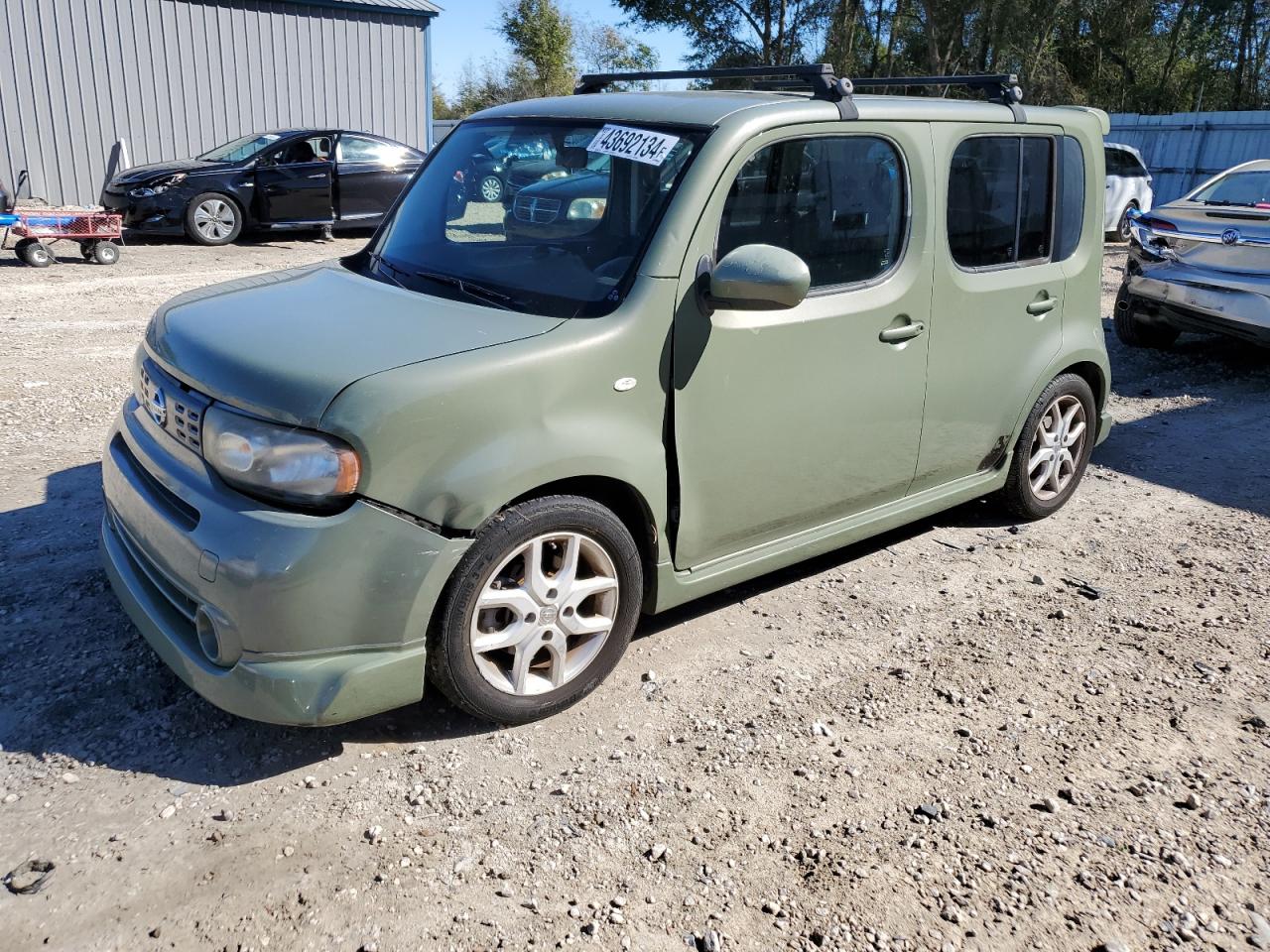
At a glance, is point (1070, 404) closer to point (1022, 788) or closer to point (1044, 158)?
Answer: point (1044, 158)

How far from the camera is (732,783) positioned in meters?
3.09

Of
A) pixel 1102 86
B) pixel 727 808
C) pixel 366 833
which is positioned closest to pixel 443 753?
pixel 366 833

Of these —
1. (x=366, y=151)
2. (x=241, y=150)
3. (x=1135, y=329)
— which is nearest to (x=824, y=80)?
(x=1135, y=329)

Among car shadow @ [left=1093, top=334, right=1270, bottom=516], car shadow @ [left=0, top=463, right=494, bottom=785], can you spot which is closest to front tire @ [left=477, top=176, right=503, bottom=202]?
car shadow @ [left=0, top=463, right=494, bottom=785]

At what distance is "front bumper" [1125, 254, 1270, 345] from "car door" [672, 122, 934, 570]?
15.9 ft

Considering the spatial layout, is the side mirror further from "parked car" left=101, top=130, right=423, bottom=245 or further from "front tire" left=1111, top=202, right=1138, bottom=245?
"front tire" left=1111, top=202, right=1138, bottom=245

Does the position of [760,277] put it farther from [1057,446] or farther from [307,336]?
[1057,446]

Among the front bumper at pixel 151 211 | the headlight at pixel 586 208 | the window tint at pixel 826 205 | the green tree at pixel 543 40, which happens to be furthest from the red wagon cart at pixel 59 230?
the green tree at pixel 543 40

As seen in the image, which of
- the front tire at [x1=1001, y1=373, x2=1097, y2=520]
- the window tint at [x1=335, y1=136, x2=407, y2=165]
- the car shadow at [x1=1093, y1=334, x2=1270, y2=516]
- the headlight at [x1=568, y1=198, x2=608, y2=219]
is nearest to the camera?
the headlight at [x1=568, y1=198, x2=608, y2=219]

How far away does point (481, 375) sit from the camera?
2.95 metres

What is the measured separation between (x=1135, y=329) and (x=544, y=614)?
24.7 ft

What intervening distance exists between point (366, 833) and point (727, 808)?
3.25ft

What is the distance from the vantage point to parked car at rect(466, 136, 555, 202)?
12.9ft

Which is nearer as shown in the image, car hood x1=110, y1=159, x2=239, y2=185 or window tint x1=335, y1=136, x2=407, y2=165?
car hood x1=110, y1=159, x2=239, y2=185
